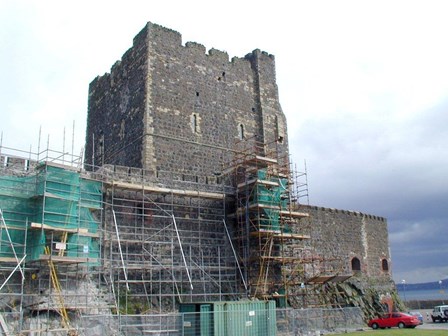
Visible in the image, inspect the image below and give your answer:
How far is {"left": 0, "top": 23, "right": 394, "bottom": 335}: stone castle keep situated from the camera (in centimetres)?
1678

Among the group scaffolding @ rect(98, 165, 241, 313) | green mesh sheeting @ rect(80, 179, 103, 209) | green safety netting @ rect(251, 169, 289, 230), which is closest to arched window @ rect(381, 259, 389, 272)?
green safety netting @ rect(251, 169, 289, 230)

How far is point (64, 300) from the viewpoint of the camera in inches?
659

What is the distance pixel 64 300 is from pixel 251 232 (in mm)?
7990

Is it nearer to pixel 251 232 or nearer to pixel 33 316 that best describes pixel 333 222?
pixel 251 232

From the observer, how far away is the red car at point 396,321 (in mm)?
24891

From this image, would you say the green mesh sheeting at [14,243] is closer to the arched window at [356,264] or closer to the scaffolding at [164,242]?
the scaffolding at [164,242]

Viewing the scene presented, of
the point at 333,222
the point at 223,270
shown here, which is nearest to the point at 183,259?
the point at 223,270

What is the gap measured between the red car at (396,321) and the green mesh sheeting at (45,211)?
1469 centimetres

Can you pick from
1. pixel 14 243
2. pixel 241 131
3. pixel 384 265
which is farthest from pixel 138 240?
pixel 384 265

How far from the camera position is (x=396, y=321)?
24.9m

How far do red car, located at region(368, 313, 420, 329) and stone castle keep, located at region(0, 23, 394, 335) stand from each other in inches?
68.2

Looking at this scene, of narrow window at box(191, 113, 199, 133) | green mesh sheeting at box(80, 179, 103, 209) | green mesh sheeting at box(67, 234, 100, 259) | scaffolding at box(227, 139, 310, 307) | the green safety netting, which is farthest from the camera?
narrow window at box(191, 113, 199, 133)

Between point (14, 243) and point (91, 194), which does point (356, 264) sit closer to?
point (91, 194)

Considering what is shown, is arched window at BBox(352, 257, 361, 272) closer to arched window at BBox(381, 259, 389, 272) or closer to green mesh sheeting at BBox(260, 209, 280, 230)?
arched window at BBox(381, 259, 389, 272)
